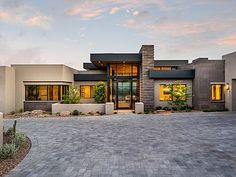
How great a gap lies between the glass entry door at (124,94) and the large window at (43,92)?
627 cm

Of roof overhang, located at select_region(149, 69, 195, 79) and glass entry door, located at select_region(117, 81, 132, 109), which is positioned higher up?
roof overhang, located at select_region(149, 69, 195, 79)

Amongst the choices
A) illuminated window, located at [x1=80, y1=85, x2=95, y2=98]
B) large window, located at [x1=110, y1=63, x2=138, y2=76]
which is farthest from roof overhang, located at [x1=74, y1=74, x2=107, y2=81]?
large window, located at [x1=110, y1=63, x2=138, y2=76]

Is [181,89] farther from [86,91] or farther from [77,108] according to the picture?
[86,91]

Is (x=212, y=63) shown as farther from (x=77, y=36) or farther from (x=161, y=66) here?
(x=77, y=36)

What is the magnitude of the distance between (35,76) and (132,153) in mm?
17319

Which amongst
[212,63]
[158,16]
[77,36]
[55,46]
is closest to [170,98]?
[212,63]

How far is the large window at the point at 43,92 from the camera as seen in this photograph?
22156 millimetres

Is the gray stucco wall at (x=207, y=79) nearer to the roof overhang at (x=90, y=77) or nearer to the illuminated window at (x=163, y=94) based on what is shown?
the illuminated window at (x=163, y=94)

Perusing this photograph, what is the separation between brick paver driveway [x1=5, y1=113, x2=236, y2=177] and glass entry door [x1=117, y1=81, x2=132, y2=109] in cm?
1084

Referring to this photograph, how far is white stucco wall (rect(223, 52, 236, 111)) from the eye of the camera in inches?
746

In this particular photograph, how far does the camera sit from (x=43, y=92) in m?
22.4

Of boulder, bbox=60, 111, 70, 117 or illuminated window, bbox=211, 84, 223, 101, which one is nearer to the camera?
boulder, bbox=60, 111, 70, 117

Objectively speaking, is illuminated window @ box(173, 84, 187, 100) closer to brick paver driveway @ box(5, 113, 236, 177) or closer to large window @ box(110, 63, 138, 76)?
large window @ box(110, 63, 138, 76)

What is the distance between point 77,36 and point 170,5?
52.3ft
